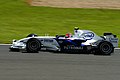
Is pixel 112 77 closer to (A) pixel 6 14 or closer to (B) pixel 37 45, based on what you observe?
(B) pixel 37 45

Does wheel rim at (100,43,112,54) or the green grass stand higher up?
the green grass

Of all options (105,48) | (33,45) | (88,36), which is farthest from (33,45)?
(105,48)

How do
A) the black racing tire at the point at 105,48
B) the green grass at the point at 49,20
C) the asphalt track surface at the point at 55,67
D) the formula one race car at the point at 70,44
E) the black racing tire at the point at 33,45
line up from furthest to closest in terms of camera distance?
the green grass at the point at 49,20
the black racing tire at the point at 105,48
the formula one race car at the point at 70,44
the black racing tire at the point at 33,45
the asphalt track surface at the point at 55,67

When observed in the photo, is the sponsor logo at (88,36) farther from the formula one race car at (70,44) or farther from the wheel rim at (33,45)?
the wheel rim at (33,45)

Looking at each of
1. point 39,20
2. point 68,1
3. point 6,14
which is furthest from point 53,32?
point 68,1

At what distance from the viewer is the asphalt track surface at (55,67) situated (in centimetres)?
879

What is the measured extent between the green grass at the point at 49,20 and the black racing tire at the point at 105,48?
676 centimetres

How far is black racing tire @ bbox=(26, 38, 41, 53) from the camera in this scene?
13.3 m

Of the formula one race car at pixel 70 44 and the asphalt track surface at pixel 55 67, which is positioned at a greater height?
the formula one race car at pixel 70 44

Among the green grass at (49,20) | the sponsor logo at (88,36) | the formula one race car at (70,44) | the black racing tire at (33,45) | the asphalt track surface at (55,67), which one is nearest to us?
the asphalt track surface at (55,67)

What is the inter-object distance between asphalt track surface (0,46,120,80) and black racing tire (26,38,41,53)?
0.92 feet

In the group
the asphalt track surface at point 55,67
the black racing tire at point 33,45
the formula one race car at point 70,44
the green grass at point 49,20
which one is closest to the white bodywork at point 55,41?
the formula one race car at point 70,44

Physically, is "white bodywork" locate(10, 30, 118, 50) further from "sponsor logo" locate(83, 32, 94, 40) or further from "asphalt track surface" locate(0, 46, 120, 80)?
"asphalt track surface" locate(0, 46, 120, 80)

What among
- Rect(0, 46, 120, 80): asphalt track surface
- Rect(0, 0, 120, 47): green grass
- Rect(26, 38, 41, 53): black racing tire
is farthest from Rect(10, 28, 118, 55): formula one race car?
Rect(0, 0, 120, 47): green grass
